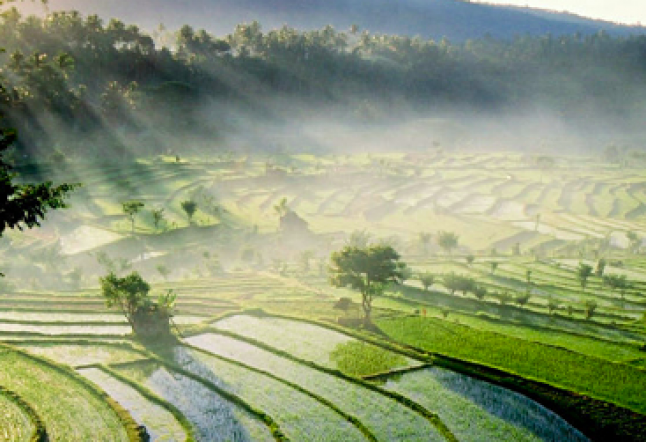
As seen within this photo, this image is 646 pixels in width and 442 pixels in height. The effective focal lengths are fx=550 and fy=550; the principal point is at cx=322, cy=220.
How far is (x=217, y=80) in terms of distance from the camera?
129250mm

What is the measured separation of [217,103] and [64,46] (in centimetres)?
3363

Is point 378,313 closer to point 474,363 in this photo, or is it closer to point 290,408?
point 474,363

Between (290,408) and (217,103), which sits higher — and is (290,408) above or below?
below

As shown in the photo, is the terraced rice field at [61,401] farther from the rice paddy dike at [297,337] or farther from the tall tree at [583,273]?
the tall tree at [583,273]

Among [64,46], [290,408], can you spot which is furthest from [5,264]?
[64,46]

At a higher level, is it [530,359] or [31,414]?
[530,359]

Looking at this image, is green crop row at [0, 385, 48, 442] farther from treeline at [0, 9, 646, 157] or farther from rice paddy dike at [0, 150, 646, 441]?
treeline at [0, 9, 646, 157]

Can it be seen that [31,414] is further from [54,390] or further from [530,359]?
[530,359]

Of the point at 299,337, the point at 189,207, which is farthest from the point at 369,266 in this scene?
the point at 189,207

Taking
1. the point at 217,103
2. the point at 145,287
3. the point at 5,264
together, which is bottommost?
the point at 5,264

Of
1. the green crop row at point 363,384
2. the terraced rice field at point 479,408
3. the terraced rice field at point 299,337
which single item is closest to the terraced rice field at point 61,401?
the green crop row at point 363,384

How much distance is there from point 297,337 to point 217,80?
4325 inches

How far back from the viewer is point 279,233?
62.2 metres

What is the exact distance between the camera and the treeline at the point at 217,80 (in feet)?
277
